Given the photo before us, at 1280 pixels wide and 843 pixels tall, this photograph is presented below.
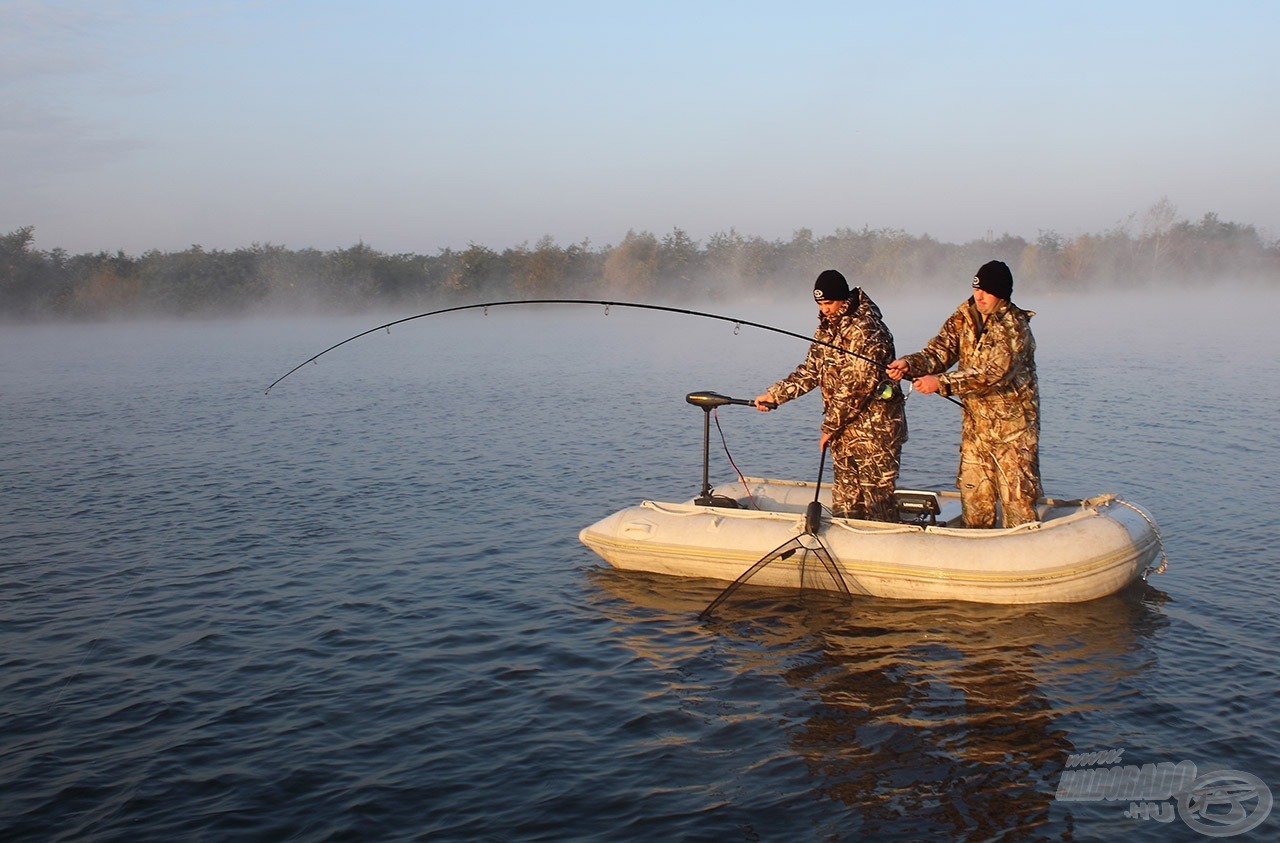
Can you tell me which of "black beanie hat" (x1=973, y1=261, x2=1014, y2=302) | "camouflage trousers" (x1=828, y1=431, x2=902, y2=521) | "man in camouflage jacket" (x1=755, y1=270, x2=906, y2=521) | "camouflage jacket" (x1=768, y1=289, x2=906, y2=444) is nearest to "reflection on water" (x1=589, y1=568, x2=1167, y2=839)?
"camouflage trousers" (x1=828, y1=431, x2=902, y2=521)

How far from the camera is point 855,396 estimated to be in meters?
7.77

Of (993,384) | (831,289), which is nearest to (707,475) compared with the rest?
(831,289)

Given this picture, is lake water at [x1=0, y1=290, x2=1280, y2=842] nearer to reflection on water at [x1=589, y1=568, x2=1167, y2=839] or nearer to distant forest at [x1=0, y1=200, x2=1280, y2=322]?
reflection on water at [x1=589, y1=568, x2=1167, y2=839]

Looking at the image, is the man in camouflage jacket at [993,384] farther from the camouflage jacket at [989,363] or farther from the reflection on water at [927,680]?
the reflection on water at [927,680]

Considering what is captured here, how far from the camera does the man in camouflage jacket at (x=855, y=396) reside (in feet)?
25.2

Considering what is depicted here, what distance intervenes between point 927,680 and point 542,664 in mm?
2341

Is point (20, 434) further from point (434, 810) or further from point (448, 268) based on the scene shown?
point (448, 268)

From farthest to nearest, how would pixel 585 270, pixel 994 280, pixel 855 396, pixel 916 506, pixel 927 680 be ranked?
pixel 585 270, pixel 916 506, pixel 855 396, pixel 994 280, pixel 927 680

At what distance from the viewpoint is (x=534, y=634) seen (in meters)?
7.46

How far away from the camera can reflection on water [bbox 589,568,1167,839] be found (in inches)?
201

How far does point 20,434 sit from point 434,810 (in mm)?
14233

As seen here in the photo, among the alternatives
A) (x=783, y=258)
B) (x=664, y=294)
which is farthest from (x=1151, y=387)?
(x=783, y=258)

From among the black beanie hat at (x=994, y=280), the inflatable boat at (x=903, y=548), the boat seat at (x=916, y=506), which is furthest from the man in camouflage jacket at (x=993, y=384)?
the boat seat at (x=916, y=506)

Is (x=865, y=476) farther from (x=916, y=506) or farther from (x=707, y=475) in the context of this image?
(x=707, y=475)
